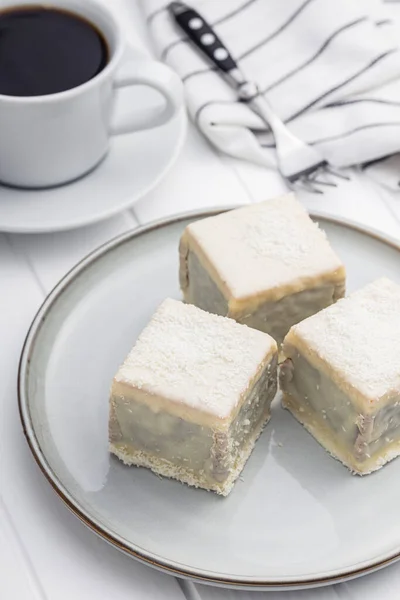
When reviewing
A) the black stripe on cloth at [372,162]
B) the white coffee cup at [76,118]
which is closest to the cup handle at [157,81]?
the white coffee cup at [76,118]

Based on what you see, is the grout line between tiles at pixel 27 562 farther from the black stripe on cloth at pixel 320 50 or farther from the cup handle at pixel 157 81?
the black stripe on cloth at pixel 320 50

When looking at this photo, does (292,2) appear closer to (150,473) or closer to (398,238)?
(398,238)

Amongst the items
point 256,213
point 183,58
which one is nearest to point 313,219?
point 256,213

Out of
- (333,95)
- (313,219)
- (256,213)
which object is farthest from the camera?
(333,95)

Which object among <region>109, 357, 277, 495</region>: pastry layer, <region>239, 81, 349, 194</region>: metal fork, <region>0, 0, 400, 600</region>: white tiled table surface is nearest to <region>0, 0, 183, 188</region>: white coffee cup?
<region>0, 0, 400, 600</region>: white tiled table surface

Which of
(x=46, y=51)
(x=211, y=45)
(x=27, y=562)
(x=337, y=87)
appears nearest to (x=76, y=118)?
(x=46, y=51)

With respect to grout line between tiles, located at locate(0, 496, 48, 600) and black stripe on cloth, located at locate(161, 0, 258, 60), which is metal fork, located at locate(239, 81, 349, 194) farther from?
grout line between tiles, located at locate(0, 496, 48, 600)

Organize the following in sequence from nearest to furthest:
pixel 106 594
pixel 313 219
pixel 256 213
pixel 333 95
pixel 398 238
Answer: pixel 106 594 < pixel 256 213 < pixel 313 219 < pixel 398 238 < pixel 333 95
